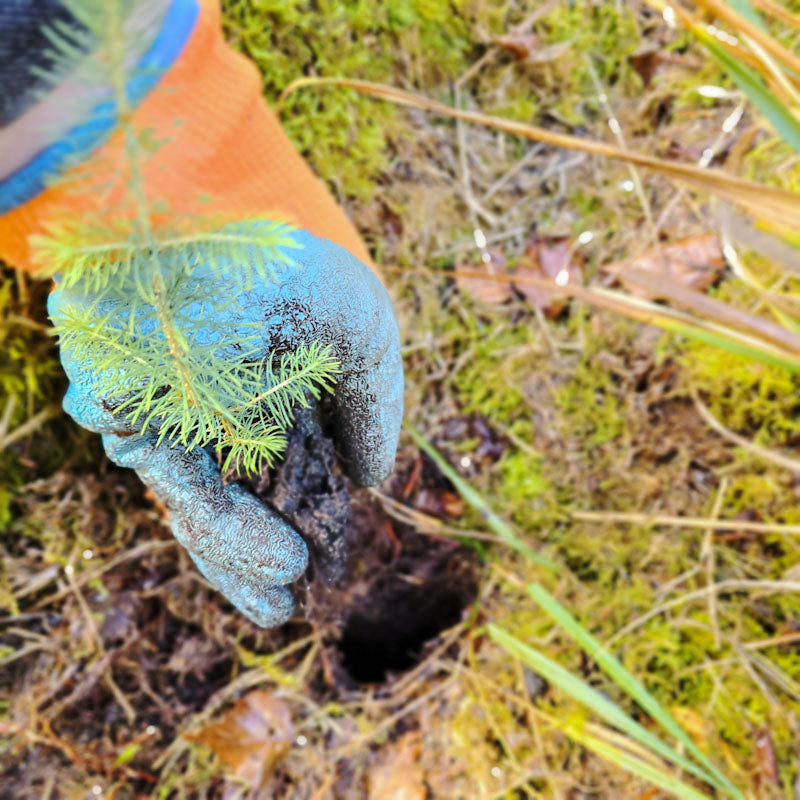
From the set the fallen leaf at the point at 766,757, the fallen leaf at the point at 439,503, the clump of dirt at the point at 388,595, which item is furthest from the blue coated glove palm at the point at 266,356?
the fallen leaf at the point at 766,757

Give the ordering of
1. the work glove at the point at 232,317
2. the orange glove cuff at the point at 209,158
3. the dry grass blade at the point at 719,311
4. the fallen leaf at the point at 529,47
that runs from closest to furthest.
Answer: the work glove at the point at 232,317, the orange glove cuff at the point at 209,158, the dry grass blade at the point at 719,311, the fallen leaf at the point at 529,47

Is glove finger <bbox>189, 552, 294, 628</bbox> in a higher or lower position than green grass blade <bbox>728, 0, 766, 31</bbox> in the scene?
lower

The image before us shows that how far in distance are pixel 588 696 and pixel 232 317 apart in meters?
1.33

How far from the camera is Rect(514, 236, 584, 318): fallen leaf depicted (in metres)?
1.75

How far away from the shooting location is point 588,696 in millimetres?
1453

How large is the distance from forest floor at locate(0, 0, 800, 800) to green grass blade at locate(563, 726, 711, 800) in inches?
2.0

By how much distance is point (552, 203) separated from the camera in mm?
1789

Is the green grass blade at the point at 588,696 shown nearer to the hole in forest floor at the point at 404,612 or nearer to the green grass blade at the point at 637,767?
the green grass blade at the point at 637,767

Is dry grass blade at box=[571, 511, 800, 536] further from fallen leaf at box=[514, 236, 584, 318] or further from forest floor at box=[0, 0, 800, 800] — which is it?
fallen leaf at box=[514, 236, 584, 318]

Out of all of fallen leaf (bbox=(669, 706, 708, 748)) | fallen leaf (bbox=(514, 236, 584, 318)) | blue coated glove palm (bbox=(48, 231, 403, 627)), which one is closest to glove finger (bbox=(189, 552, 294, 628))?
blue coated glove palm (bbox=(48, 231, 403, 627))

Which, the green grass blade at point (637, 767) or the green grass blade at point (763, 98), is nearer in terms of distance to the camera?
the green grass blade at point (763, 98)

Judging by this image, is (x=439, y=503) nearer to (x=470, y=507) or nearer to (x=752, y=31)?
(x=470, y=507)

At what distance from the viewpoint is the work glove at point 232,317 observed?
0.75m

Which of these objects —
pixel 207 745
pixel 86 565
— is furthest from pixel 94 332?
pixel 207 745
